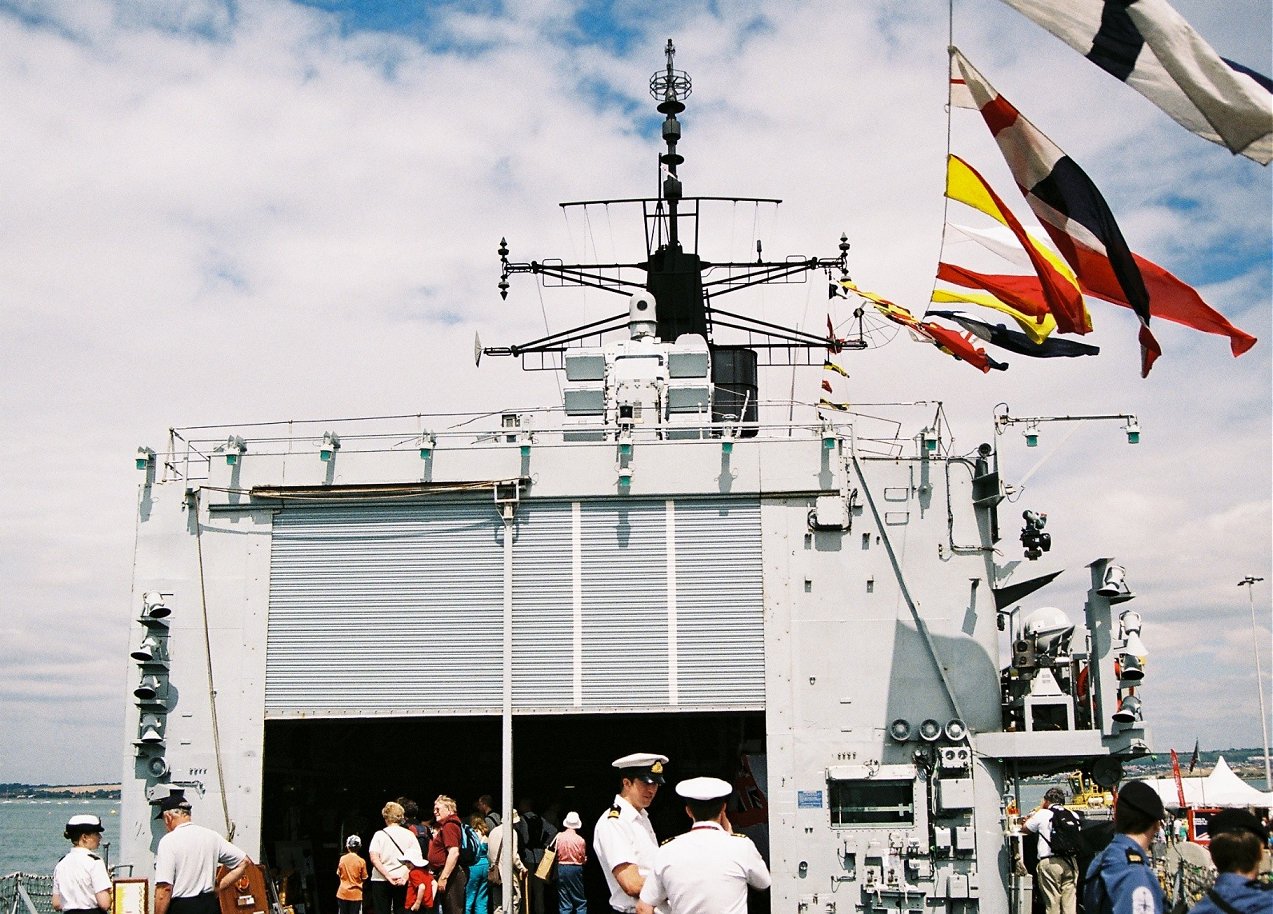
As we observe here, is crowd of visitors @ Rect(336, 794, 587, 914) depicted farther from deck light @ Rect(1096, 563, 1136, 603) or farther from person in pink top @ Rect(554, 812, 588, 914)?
deck light @ Rect(1096, 563, 1136, 603)

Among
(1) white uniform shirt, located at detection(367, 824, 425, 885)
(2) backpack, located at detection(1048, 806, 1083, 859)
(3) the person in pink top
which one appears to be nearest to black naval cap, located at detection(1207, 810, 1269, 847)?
(2) backpack, located at detection(1048, 806, 1083, 859)

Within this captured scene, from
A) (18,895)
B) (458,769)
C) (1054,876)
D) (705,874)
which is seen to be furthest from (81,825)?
(458,769)

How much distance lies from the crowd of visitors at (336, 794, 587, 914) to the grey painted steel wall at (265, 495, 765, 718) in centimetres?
139

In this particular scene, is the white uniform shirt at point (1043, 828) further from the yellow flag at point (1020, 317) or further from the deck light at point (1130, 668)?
the yellow flag at point (1020, 317)

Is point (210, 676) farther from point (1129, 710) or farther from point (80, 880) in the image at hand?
point (1129, 710)

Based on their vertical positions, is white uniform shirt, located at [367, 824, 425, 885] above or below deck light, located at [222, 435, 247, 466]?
below

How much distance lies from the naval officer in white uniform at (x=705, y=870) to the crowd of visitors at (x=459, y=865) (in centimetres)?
642

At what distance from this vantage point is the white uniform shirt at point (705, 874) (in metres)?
6.24

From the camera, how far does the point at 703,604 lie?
14312mm

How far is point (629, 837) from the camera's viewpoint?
23.3ft

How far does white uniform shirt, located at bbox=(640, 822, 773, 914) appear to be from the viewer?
624cm

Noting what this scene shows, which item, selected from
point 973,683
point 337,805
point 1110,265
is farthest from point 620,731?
point 1110,265

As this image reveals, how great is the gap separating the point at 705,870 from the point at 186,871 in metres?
4.36

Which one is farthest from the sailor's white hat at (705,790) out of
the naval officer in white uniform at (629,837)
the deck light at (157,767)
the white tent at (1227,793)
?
the white tent at (1227,793)
